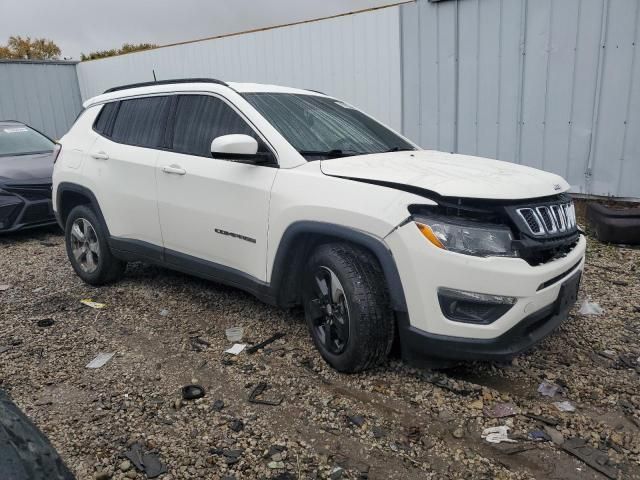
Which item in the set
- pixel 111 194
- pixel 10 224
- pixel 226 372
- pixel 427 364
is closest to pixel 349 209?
pixel 427 364

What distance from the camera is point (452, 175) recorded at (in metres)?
2.90

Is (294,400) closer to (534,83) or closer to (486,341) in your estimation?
A: (486,341)

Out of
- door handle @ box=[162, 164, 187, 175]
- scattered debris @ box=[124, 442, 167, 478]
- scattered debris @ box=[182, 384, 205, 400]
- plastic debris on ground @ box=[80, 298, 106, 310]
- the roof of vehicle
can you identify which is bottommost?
plastic debris on ground @ box=[80, 298, 106, 310]

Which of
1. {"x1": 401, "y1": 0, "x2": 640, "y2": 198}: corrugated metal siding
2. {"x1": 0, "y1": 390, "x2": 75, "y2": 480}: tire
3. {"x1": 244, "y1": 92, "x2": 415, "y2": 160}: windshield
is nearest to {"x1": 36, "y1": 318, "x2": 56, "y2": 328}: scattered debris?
{"x1": 244, "y1": 92, "x2": 415, "y2": 160}: windshield

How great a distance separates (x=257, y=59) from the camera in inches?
378

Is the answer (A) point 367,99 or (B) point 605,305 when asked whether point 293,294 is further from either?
(A) point 367,99

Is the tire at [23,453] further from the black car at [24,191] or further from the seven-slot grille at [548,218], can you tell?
the black car at [24,191]

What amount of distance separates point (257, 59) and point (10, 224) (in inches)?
198

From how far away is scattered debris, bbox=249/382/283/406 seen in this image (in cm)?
293

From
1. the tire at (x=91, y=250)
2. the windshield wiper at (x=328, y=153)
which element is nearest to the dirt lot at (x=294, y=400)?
the tire at (x=91, y=250)

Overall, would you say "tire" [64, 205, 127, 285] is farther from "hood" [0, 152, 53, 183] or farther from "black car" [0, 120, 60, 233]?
"hood" [0, 152, 53, 183]

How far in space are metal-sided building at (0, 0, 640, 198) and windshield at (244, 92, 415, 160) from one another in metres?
3.65

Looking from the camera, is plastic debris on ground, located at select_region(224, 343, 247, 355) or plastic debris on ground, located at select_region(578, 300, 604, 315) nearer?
plastic debris on ground, located at select_region(224, 343, 247, 355)

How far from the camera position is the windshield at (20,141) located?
303 inches
